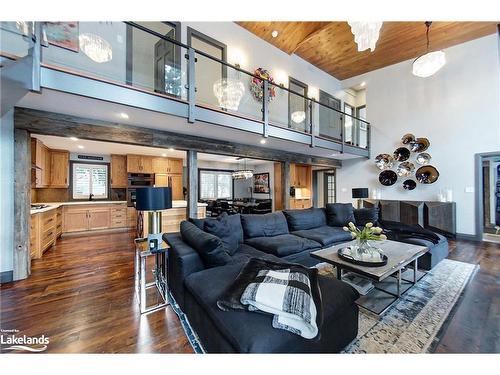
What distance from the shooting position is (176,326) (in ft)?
6.21

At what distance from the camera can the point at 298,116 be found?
5.45 m

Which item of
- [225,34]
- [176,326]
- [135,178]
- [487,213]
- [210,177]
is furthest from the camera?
[210,177]

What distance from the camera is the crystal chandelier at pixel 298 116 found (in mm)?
5402

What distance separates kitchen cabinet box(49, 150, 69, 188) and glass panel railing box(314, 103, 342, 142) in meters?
7.43

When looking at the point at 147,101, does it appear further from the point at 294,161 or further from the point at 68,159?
the point at 68,159

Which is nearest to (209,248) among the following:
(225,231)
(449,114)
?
(225,231)

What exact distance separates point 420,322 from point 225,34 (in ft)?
21.3

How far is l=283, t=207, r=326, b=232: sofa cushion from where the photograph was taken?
13.2 feet

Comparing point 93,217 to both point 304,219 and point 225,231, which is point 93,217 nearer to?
point 225,231

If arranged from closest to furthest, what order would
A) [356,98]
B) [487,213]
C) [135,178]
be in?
[487,213]
[135,178]
[356,98]

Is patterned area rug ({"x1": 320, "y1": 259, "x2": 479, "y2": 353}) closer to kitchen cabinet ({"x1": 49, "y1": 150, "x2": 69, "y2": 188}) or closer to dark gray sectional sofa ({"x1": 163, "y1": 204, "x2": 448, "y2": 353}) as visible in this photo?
dark gray sectional sofa ({"x1": 163, "y1": 204, "x2": 448, "y2": 353})

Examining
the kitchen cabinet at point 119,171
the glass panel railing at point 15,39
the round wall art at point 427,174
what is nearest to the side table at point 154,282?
the glass panel railing at point 15,39

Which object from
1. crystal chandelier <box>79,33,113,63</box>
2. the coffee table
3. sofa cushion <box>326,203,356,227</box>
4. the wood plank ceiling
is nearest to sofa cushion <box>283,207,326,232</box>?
sofa cushion <box>326,203,356,227</box>

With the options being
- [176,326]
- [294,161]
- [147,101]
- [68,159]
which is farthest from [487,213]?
[68,159]
